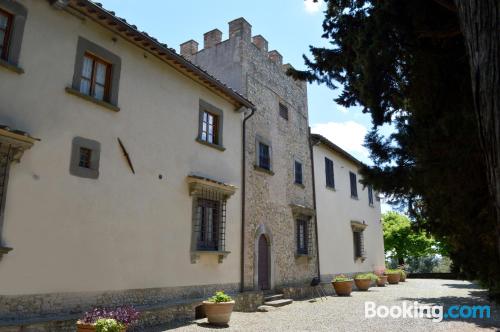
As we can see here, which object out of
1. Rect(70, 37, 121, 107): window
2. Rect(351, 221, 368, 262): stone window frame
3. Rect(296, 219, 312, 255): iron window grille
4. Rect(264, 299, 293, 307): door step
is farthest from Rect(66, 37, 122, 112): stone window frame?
Rect(351, 221, 368, 262): stone window frame

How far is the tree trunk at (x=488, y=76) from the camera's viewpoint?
212 cm

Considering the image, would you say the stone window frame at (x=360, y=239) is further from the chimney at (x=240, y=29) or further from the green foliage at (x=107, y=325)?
the green foliage at (x=107, y=325)

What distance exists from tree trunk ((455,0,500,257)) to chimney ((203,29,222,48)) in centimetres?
1355

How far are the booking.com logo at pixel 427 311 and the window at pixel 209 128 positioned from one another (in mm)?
6726

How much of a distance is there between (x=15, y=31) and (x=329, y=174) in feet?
50.1

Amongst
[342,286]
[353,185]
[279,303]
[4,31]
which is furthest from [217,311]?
[353,185]

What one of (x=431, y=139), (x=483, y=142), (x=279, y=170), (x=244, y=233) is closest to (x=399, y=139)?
(x=431, y=139)

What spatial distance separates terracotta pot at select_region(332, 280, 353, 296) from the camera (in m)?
16.0

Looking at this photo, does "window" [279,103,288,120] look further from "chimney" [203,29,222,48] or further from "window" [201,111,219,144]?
"window" [201,111,219,144]

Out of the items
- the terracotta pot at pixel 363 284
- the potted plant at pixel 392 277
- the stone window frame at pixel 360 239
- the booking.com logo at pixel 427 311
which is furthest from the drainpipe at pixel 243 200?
the potted plant at pixel 392 277

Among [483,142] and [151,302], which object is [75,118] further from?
[483,142]

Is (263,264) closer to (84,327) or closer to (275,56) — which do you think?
(84,327)

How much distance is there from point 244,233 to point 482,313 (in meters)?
7.21

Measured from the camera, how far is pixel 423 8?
15.1ft
